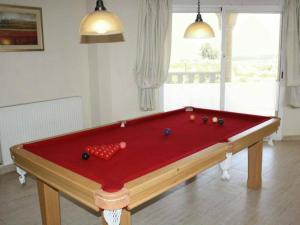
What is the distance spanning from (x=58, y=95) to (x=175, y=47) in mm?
2013

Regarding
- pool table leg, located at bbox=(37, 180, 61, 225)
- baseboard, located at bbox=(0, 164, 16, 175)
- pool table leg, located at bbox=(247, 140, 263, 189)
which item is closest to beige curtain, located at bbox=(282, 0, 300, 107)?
pool table leg, located at bbox=(247, 140, 263, 189)

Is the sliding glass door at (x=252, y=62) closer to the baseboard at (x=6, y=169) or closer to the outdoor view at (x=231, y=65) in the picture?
the outdoor view at (x=231, y=65)

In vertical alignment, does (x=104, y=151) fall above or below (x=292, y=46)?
below

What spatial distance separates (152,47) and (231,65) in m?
1.37

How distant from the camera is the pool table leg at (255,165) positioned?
353cm

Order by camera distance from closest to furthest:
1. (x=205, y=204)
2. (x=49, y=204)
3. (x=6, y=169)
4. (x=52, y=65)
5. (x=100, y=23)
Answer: (x=100, y=23) < (x=49, y=204) < (x=205, y=204) < (x=6, y=169) < (x=52, y=65)

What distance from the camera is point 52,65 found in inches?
172

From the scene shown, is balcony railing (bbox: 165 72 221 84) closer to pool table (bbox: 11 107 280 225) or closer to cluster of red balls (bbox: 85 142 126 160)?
pool table (bbox: 11 107 280 225)

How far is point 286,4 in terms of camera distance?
4.82m

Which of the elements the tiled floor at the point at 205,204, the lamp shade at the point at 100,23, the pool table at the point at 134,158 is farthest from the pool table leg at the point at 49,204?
the lamp shade at the point at 100,23

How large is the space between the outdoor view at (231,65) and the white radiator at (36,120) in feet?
5.18

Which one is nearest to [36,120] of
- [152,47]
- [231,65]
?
[152,47]

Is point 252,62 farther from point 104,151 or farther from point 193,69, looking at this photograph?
point 104,151

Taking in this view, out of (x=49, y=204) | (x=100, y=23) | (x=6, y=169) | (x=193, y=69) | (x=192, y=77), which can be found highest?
(x=100, y=23)
